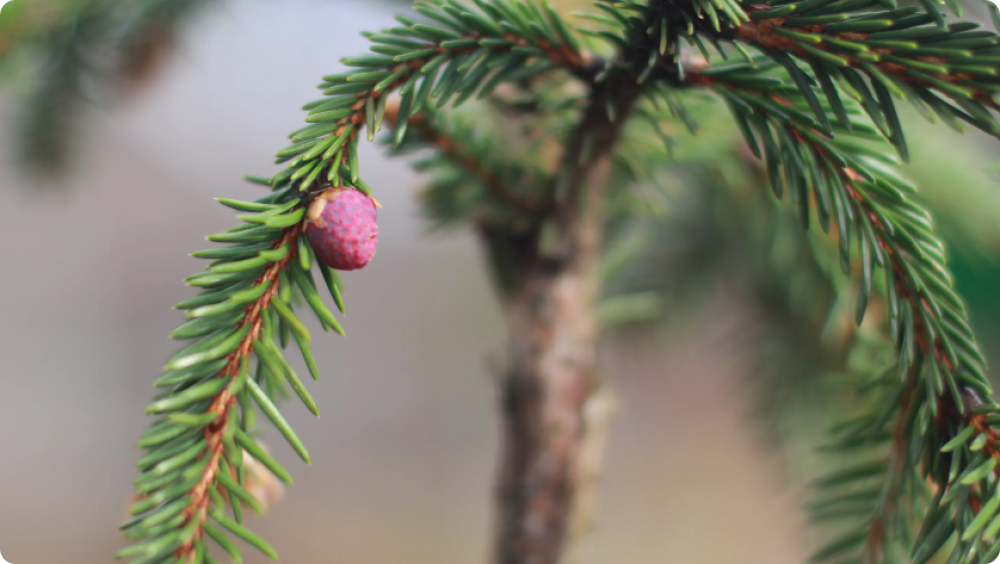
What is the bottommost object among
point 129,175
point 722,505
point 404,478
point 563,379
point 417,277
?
point 722,505

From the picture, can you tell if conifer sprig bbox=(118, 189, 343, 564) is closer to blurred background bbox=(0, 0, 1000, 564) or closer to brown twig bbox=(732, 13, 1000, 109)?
brown twig bbox=(732, 13, 1000, 109)

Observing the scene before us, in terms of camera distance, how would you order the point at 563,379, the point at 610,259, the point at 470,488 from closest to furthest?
the point at 563,379 < the point at 610,259 < the point at 470,488

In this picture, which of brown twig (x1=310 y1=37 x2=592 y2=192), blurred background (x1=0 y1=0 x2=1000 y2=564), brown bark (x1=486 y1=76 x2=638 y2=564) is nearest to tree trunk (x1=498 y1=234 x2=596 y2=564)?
brown bark (x1=486 y1=76 x2=638 y2=564)

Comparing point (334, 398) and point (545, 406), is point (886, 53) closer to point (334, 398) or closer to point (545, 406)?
point (545, 406)

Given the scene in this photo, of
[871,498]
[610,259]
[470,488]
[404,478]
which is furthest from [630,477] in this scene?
[871,498]

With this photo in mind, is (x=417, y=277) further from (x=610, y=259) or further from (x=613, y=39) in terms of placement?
(x=613, y=39)

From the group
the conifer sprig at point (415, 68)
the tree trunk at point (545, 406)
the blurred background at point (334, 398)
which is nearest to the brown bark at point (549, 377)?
the tree trunk at point (545, 406)

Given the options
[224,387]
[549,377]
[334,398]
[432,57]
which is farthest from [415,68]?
[334,398]
